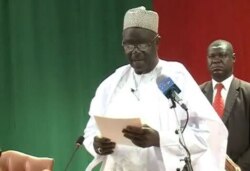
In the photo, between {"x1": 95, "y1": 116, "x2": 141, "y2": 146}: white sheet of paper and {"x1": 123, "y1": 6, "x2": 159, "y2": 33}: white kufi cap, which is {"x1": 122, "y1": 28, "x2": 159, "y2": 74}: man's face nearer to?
{"x1": 123, "y1": 6, "x2": 159, "y2": 33}: white kufi cap

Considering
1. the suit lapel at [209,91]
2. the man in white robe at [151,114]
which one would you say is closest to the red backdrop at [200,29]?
the suit lapel at [209,91]

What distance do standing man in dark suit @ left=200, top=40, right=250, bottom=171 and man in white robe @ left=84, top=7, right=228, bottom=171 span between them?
123 cm

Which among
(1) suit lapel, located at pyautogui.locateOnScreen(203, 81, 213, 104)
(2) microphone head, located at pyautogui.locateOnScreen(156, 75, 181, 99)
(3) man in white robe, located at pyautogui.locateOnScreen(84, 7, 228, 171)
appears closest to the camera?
(2) microphone head, located at pyautogui.locateOnScreen(156, 75, 181, 99)

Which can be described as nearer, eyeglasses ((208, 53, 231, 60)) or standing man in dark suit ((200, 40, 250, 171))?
standing man in dark suit ((200, 40, 250, 171))

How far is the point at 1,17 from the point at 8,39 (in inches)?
9.3

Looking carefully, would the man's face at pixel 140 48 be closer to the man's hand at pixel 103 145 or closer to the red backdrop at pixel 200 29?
the man's hand at pixel 103 145

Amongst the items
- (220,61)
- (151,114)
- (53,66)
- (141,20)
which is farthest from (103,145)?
(53,66)

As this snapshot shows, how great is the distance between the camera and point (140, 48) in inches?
99.0

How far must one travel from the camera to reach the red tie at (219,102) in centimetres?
380

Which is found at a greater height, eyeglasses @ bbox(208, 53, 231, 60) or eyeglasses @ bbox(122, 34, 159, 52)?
eyeglasses @ bbox(122, 34, 159, 52)

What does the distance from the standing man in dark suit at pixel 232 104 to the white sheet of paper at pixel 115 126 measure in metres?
1.59

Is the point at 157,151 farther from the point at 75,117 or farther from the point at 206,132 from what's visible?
the point at 75,117

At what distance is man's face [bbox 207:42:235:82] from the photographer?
12.9 feet

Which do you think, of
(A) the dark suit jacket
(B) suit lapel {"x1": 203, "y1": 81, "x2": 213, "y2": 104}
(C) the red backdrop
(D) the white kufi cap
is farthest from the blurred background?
(D) the white kufi cap
